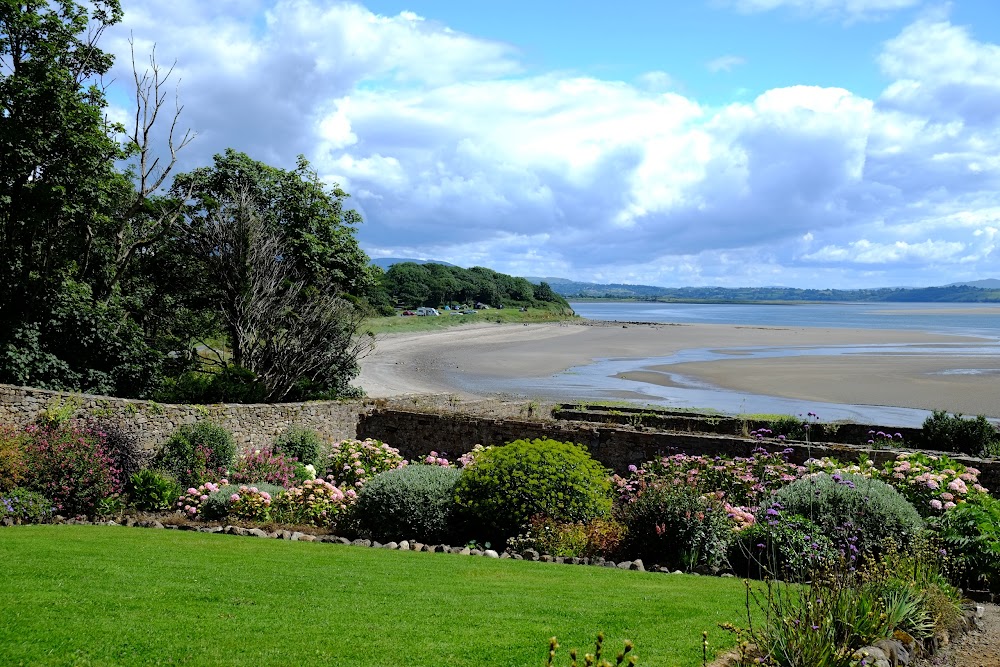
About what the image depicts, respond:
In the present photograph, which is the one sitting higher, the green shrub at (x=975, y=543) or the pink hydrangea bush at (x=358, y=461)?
the green shrub at (x=975, y=543)

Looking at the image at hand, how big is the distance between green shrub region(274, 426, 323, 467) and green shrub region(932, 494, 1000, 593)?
39.5ft

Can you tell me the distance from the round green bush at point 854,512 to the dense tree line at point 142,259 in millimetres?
13716

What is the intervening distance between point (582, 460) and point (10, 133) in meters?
13.8

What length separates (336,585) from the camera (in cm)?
720

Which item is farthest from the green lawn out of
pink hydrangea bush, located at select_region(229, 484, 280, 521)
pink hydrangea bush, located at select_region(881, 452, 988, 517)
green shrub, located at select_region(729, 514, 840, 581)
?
pink hydrangea bush, located at select_region(881, 452, 988, 517)

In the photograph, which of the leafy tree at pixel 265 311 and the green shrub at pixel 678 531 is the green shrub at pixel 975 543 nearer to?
the green shrub at pixel 678 531

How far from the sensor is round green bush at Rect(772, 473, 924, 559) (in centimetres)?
893

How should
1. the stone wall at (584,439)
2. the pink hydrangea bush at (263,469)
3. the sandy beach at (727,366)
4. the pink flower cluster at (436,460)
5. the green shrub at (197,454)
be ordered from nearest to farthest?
the stone wall at (584,439), the green shrub at (197,454), the pink hydrangea bush at (263,469), the pink flower cluster at (436,460), the sandy beach at (727,366)

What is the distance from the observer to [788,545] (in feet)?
28.7

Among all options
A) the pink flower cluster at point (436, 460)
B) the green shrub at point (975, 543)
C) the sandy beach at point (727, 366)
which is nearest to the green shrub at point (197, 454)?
the pink flower cluster at point (436, 460)

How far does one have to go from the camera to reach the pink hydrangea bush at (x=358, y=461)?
1552 centimetres

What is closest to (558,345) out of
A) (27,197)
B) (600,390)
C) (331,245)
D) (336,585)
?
(600,390)

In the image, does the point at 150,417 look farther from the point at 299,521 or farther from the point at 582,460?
the point at 582,460

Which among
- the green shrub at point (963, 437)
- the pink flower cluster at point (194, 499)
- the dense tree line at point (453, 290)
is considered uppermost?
the dense tree line at point (453, 290)
